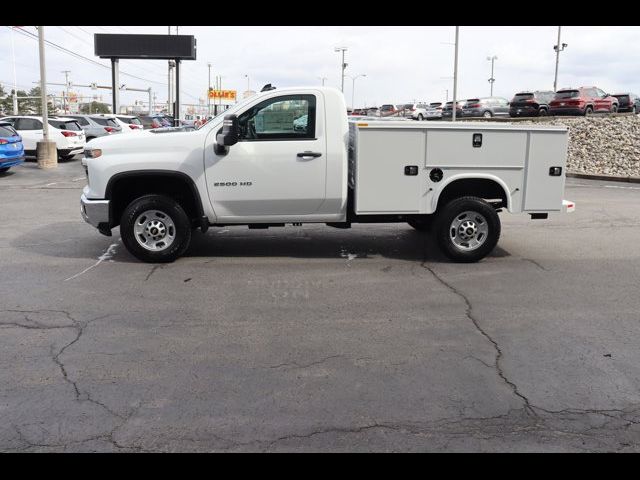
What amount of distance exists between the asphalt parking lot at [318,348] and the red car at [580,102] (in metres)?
26.5

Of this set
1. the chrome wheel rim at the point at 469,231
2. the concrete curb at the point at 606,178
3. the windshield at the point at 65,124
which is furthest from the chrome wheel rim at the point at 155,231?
the windshield at the point at 65,124

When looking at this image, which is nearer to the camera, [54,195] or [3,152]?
[54,195]

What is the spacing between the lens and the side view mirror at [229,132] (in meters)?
7.31

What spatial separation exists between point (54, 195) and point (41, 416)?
11688 millimetres

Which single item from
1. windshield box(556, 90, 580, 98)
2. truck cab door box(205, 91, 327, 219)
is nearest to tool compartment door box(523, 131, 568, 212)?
truck cab door box(205, 91, 327, 219)

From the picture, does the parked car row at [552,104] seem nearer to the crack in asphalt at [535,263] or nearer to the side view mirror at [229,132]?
the crack in asphalt at [535,263]

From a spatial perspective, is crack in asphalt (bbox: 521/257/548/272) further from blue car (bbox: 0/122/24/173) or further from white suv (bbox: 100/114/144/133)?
white suv (bbox: 100/114/144/133)

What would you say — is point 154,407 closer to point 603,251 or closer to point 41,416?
point 41,416

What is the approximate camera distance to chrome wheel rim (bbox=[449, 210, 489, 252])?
796cm

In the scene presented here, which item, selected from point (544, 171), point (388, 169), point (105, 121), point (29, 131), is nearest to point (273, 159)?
point (388, 169)

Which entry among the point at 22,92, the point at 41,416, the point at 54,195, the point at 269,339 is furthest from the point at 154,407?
the point at 22,92

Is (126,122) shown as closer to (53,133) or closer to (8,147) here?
(53,133)

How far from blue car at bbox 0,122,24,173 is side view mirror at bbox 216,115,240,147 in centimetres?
1261

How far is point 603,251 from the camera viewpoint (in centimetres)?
881
